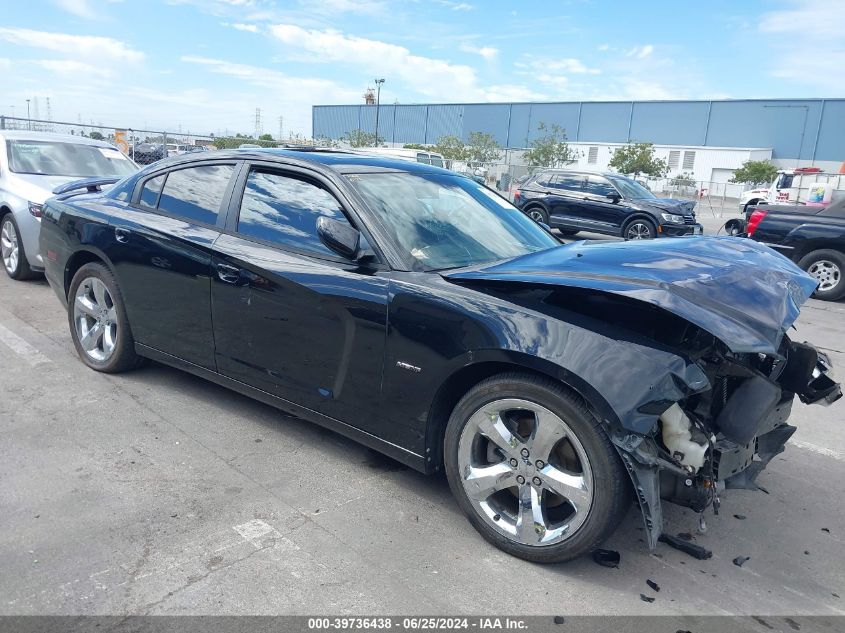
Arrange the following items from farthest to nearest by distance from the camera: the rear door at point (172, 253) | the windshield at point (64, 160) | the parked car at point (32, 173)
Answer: the windshield at point (64, 160), the parked car at point (32, 173), the rear door at point (172, 253)

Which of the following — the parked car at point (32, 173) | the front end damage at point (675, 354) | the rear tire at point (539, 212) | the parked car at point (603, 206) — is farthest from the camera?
the rear tire at point (539, 212)

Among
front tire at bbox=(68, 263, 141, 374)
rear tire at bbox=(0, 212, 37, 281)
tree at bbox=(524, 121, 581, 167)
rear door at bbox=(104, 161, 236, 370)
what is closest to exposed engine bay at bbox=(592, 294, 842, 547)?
rear door at bbox=(104, 161, 236, 370)

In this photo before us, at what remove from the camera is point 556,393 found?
2.67m

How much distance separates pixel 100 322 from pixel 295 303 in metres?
2.14

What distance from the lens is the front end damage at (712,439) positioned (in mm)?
2582

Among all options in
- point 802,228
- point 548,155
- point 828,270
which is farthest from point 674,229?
point 548,155

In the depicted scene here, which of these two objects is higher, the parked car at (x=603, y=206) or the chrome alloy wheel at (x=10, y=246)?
the parked car at (x=603, y=206)

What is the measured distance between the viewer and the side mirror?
3207 mm

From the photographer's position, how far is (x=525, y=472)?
2.86 meters

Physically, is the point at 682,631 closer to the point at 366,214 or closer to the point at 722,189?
the point at 366,214

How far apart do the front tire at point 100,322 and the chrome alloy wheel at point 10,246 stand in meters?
3.28

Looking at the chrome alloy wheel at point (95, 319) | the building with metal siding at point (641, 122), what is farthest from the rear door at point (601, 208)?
the building with metal siding at point (641, 122)

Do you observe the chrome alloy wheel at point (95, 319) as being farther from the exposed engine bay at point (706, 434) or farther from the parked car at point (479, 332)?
the exposed engine bay at point (706, 434)

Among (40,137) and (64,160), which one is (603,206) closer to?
(64,160)
